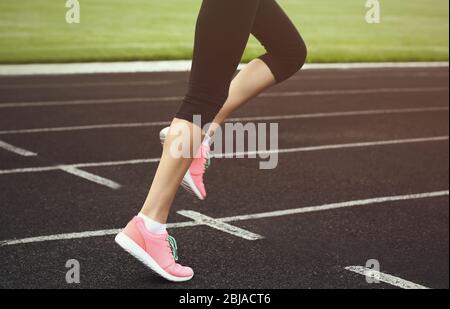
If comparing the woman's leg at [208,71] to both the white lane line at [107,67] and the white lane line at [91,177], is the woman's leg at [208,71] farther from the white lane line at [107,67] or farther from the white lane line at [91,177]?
the white lane line at [107,67]

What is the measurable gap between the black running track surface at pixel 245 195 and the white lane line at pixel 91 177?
78 mm

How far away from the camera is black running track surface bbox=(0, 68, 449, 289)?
4910 millimetres

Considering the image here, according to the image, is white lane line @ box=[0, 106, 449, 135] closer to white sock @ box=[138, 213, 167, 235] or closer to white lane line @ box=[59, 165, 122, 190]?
white lane line @ box=[59, 165, 122, 190]

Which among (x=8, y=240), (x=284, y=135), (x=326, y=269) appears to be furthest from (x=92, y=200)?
(x=284, y=135)

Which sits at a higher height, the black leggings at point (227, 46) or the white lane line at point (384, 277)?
the black leggings at point (227, 46)

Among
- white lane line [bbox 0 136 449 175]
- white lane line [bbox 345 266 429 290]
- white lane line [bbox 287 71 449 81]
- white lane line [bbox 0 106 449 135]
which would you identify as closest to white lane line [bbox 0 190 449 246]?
white lane line [bbox 345 266 429 290]

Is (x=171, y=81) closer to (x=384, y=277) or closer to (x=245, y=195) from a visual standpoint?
(x=245, y=195)

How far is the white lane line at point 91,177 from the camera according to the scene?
727 cm

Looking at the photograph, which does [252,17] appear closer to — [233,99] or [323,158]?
[233,99]

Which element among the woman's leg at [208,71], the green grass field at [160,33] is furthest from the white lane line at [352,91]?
the woman's leg at [208,71]

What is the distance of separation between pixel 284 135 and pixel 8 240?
5.61 meters

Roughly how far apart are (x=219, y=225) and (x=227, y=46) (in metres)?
4.05

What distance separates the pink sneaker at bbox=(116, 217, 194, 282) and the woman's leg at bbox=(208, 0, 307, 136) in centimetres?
42

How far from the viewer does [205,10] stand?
6.86ft
